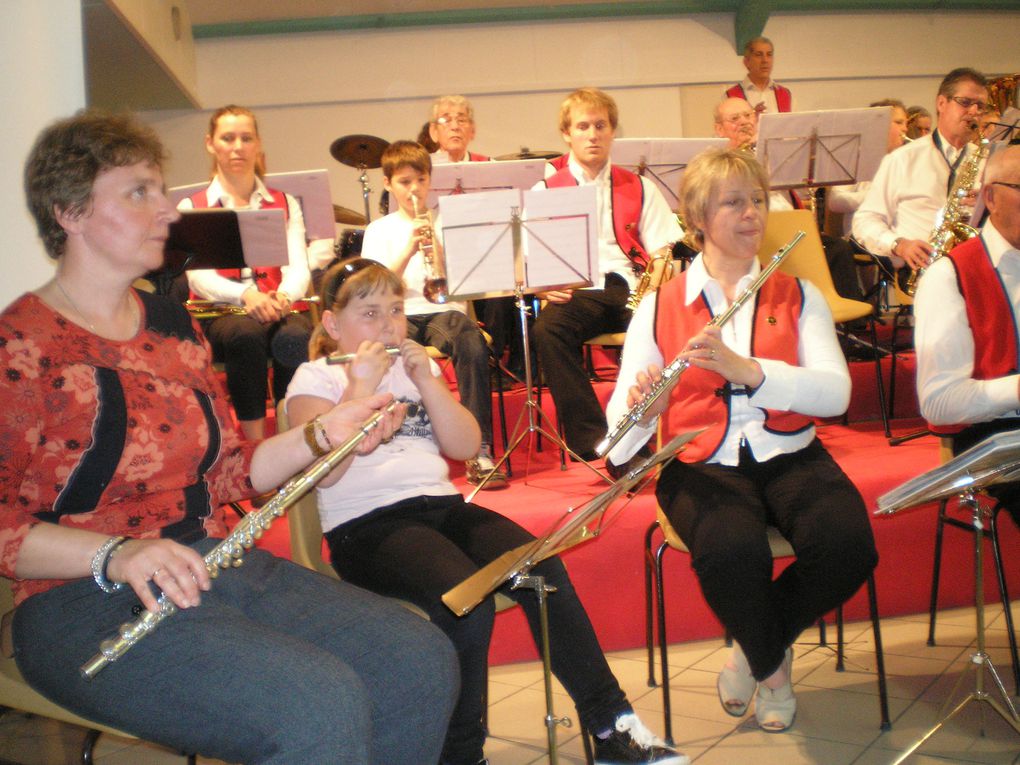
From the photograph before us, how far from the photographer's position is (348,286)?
248 cm

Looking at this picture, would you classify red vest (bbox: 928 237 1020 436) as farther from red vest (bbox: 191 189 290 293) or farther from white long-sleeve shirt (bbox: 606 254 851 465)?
red vest (bbox: 191 189 290 293)

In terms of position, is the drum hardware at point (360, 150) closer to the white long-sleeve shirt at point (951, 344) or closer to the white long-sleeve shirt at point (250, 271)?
the white long-sleeve shirt at point (250, 271)

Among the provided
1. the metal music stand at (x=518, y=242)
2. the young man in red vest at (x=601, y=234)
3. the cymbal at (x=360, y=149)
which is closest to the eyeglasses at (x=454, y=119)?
the cymbal at (x=360, y=149)

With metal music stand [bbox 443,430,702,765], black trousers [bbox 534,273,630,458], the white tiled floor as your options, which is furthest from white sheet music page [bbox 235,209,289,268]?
metal music stand [bbox 443,430,702,765]

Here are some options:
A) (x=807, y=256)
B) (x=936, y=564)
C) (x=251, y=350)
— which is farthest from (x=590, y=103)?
(x=936, y=564)

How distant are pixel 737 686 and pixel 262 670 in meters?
1.56

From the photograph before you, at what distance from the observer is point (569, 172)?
177 inches

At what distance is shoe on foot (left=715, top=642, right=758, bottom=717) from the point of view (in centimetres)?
262

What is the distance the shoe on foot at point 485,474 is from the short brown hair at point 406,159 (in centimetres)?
153

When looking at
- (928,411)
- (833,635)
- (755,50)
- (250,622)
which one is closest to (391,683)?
(250,622)

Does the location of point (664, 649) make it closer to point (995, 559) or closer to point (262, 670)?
point (995, 559)

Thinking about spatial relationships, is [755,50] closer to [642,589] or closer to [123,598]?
[642,589]

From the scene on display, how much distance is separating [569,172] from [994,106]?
3018 millimetres

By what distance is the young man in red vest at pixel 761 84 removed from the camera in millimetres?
7012
